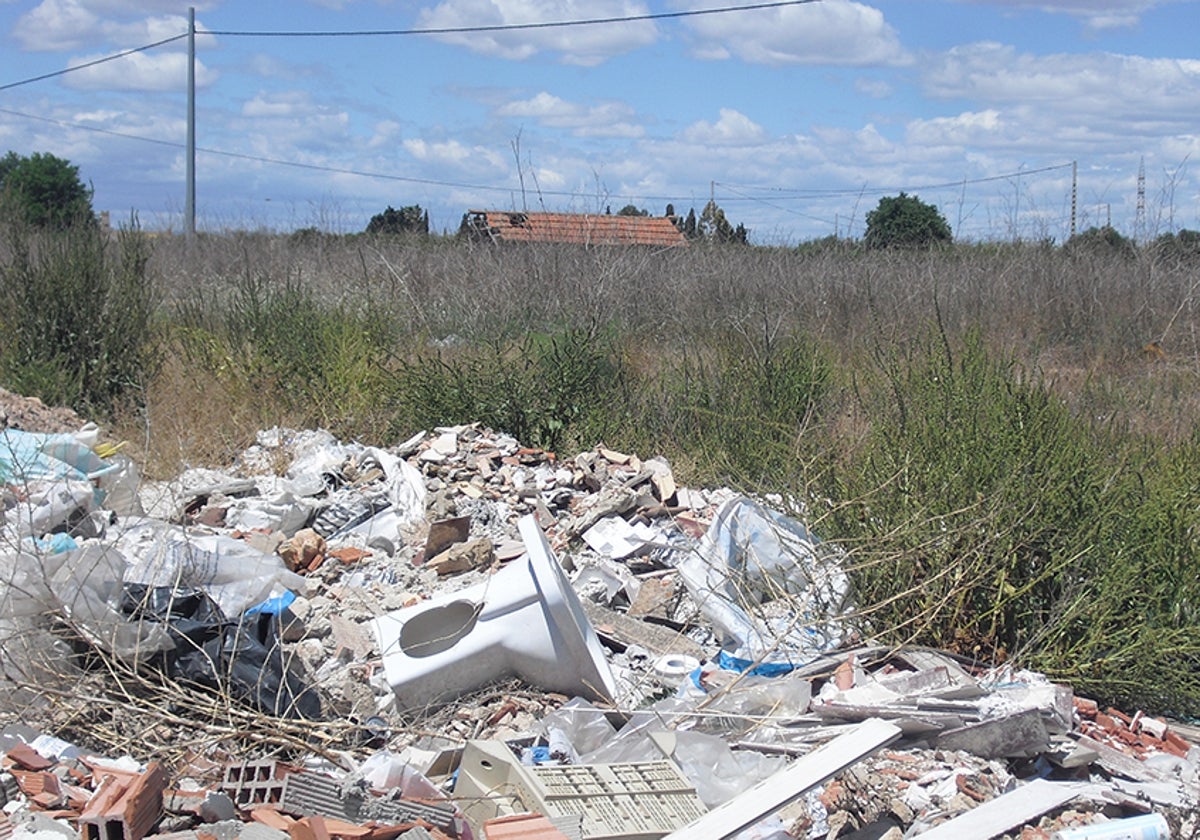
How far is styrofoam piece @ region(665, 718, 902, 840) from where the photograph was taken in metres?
3.04

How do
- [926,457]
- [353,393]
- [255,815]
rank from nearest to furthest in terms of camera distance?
[255,815]
[926,457]
[353,393]

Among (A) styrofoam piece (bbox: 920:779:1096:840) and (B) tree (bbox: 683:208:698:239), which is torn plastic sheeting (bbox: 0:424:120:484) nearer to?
(A) styrofoam piece (bbox: 920:779:1096:840)

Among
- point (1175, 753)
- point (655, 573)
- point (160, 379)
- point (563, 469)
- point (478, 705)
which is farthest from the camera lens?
point (160, 379)

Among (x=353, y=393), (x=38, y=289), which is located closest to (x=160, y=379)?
(x=38, y=289)

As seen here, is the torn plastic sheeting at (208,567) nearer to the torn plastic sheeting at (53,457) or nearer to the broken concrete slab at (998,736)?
the torn plastic sheeting at (53,457)

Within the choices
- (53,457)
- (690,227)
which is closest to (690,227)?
(690,227)

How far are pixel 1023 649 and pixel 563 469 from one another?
139 inches

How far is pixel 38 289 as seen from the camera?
30.2 ft

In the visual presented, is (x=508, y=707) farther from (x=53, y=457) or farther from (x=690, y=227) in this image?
(x=690, y=227)

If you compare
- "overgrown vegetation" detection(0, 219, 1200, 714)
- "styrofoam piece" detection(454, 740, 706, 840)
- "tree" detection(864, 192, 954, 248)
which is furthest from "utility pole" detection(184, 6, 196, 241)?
"styrofoam piece" detection(454, 740, 706, 840)

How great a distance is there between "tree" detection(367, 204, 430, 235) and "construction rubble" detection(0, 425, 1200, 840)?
10654mm

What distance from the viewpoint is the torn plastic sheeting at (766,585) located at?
4.66m

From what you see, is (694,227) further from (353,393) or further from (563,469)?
(563,469)

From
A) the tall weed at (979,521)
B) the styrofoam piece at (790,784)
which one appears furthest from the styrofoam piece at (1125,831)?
the tall weed at (979,521)
